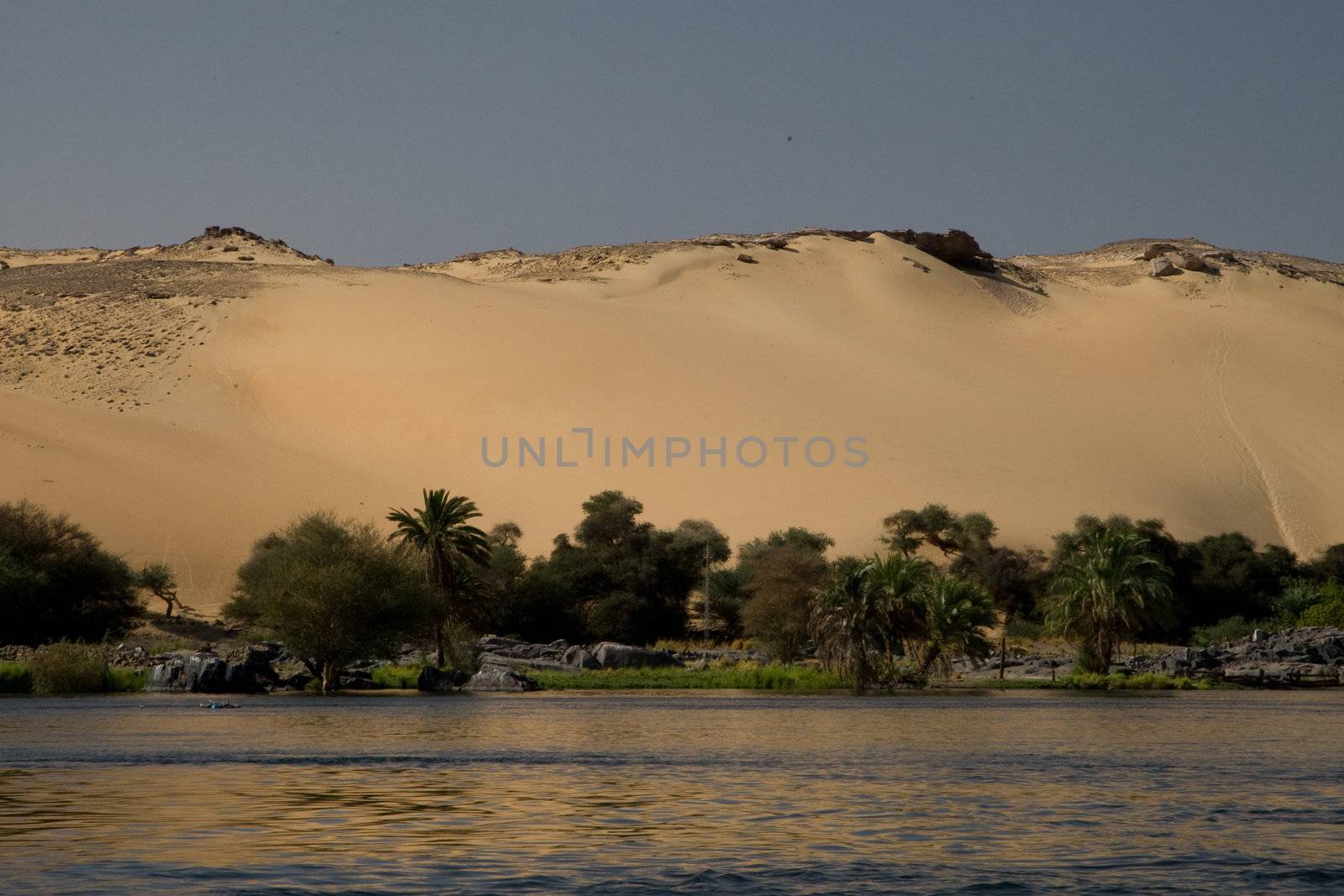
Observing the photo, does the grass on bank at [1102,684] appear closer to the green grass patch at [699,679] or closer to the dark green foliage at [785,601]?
the green grass patch at [699,679]

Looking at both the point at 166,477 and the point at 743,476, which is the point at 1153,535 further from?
the point at 166,477

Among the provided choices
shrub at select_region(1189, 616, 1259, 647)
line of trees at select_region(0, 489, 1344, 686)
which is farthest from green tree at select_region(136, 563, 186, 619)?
shrub at select_region(1189, 616, 1259, 647)

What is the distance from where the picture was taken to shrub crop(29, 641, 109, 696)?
40.3 metres

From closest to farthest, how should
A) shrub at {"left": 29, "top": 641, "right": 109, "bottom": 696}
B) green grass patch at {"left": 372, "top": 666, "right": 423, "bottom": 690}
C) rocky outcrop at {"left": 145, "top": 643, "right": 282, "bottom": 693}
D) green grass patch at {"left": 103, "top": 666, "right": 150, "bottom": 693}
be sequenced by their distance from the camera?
shrub at {"left": 29, "top": 641, "right": 109, "bottom": 696} < rocky outcrop at {"left": 145, "top": 643, "right": 282, "bottom": 693} < green grass patch at {"left": 103, "top": 666, "right": 150, "bottom": 693} < green grass patch at {"left": 372, "top": 666, "right": 423, "bottom": 690}

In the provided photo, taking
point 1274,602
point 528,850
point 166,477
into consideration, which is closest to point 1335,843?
point 528,850

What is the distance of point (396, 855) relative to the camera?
1423 centimetres

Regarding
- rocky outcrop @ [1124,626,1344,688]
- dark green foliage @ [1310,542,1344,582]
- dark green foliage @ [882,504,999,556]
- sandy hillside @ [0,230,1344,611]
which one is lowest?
rocky outcrop @ [1124,626,1344,688]

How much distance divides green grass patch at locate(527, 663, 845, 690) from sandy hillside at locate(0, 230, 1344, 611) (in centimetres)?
1866

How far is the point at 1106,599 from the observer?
45.4m

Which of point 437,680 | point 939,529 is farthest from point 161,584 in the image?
point 939,529

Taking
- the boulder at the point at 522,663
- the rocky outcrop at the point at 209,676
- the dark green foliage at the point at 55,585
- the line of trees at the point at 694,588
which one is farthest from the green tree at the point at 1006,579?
the dark green foliage at the point at 55,585

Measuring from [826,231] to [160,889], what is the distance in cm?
11442

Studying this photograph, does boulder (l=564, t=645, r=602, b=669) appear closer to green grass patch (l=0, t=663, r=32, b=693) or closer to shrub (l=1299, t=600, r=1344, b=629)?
green grass patch (l=0, t=663, r=32, b=693)

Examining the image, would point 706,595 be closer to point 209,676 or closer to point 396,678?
point 396,678
